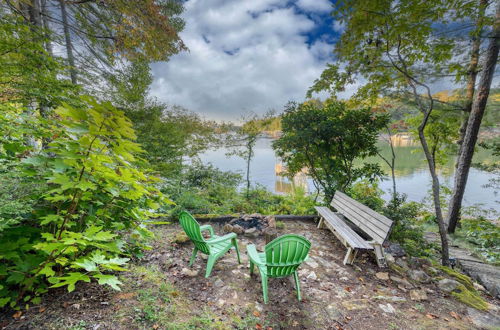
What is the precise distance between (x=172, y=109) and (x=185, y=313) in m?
7.46

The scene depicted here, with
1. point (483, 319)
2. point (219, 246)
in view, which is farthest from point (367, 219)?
point (219, 246)

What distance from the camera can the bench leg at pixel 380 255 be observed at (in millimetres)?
2953

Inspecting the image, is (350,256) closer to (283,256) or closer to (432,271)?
(432,271)

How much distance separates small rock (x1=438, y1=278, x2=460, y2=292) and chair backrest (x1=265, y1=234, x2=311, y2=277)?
2.16m

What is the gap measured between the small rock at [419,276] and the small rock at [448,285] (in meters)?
0.14

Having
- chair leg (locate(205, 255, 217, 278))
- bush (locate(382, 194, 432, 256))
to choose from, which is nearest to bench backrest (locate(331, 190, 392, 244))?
bush (locate(382, 194, 432, 256))

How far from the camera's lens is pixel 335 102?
16.6ft

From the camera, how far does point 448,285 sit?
2.63 meters

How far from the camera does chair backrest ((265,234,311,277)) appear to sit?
2.13 metres

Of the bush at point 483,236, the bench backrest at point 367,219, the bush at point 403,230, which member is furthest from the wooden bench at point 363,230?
the bush at point 483,236

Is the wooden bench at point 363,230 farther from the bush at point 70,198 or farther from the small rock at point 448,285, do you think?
the bush at point 70,198

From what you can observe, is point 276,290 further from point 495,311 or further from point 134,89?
point 134,89

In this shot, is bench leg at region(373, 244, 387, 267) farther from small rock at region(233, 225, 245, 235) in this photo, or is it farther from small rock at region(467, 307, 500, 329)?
small rock at region(233, 225, 245, 235)

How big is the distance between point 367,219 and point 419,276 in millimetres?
981
